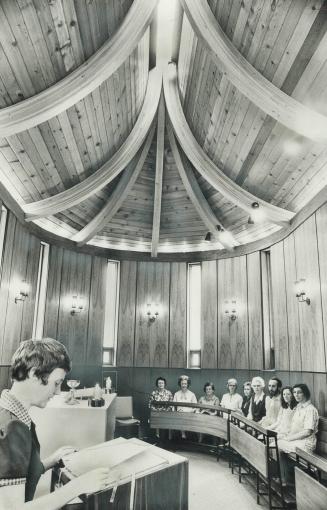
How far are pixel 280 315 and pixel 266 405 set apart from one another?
5.03 ft

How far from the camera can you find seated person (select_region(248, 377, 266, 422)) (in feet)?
20.3

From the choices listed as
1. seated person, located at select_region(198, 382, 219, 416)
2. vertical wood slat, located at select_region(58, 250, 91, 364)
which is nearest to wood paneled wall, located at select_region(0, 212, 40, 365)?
vertical wood slat, located at select_region(58, 250, 91, 364)

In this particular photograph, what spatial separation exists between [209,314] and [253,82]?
505 cm

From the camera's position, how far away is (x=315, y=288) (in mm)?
5582

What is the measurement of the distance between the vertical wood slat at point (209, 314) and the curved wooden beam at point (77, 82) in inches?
198

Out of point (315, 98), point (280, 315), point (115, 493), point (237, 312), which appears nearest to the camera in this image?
point (115, 493)

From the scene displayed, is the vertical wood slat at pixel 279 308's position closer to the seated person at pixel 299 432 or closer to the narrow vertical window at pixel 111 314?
the seated person at pixel 299 432

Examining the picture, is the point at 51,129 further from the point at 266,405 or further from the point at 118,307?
the point at 266,405

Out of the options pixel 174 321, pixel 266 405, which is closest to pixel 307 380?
pixel 266 405

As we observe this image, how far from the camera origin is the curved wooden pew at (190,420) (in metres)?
6.58

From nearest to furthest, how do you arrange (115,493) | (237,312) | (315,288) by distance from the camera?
(115,493)
(315,288)
(237,312)

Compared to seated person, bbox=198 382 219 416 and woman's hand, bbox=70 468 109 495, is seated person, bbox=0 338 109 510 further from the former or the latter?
seated person, bbox=198 382 219 416

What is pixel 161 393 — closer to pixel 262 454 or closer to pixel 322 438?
pixel 322 438

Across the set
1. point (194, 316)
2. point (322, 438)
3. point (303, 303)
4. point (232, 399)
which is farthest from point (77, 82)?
point (232, 399)
